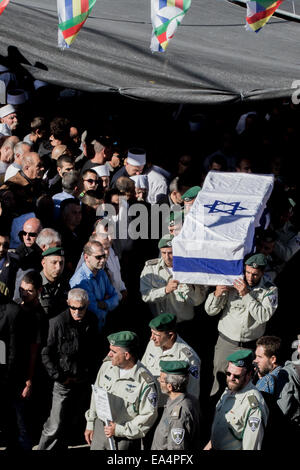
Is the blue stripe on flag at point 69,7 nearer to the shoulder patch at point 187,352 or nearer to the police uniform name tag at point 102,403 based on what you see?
the shoulder patch at point 187,352

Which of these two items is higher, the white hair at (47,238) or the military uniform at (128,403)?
Result: the white hair at (47,238)

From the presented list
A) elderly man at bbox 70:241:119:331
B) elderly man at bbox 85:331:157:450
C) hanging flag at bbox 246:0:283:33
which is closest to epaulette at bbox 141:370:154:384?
elderly man at bbox 85:331:157:450

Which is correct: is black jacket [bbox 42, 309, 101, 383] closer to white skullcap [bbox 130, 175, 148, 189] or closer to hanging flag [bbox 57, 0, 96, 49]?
white skullcap [bbox 130, 175, 148, 189]

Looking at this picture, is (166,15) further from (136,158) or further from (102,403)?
(102,403)

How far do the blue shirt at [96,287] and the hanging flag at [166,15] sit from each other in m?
2.43

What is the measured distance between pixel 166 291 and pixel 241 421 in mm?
1887

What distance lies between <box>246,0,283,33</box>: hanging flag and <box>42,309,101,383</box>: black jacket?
3432 millimetres

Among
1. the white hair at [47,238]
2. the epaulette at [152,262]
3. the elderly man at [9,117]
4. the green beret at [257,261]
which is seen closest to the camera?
the green beret at [257,261]

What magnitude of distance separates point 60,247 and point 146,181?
2.12m

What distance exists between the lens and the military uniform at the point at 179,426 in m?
6.59

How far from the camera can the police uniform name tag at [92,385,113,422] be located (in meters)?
6.71

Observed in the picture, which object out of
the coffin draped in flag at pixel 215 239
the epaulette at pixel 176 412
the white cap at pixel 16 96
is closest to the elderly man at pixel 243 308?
the coffin draped in flag at pixel 215 239

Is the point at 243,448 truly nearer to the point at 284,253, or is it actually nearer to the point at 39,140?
the point at 284,253
